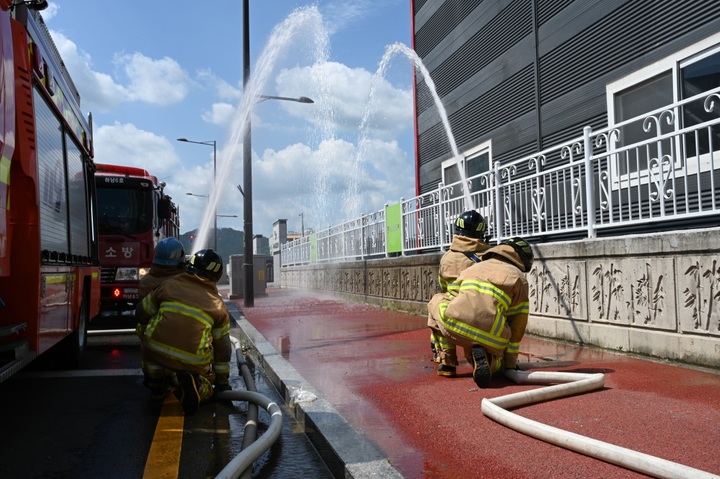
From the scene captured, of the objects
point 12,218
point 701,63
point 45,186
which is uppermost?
point 701,63

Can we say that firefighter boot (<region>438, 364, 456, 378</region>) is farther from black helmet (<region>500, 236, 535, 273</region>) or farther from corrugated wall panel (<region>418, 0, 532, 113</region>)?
corrugated wall panel (<region>418, 0, 532, 113</region>)

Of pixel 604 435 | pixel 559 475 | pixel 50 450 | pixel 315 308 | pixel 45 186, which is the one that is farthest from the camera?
pixel 315 308

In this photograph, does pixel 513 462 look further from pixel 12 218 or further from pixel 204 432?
pixel 12 218

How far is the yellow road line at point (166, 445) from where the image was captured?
11.3ft

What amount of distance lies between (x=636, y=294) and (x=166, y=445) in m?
4.54

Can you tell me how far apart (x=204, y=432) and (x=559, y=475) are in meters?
2.50

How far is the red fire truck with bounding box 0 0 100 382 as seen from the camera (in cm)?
393

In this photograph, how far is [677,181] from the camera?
20.1ft

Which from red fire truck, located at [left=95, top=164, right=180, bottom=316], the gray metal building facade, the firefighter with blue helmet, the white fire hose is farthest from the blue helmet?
the gray metal building facade

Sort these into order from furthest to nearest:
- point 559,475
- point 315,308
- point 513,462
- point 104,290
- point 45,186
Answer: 1. point 315,308
2. point 104,290
3. point 45,186
4. point 513,462
5. point 559,475

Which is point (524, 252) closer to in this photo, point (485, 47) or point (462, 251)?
point (462, 251)

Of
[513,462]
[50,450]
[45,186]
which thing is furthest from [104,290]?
[513,462]

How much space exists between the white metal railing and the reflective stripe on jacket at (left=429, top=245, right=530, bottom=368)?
1831 mm

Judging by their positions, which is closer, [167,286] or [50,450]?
[50,450]
